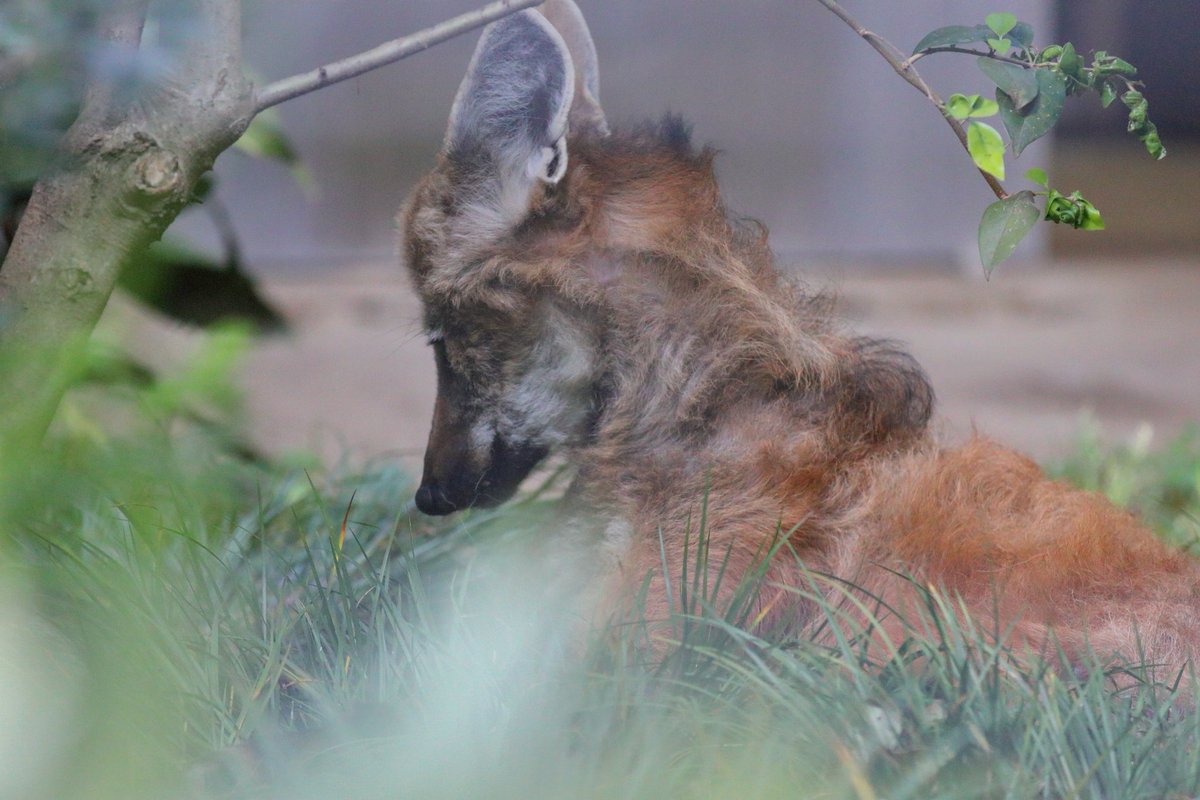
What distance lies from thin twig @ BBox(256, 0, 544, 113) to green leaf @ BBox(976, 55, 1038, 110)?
81 cm

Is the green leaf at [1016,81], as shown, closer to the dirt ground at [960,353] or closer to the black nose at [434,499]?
the black nose at [434,499]

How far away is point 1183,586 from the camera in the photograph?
85.8 inches

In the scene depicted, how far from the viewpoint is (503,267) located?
2.32 m

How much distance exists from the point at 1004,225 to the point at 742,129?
174 inches

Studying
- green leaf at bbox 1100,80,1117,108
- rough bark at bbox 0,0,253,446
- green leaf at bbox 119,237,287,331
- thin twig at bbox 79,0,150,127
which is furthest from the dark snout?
green leaf at bbox 119,237,287,331

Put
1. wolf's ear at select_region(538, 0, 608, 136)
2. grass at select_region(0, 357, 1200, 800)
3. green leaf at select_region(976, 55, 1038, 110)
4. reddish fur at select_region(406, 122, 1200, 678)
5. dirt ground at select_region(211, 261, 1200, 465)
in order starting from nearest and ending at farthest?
grass at select_region(0, 357, 1200, 800), green leaf at select_region(976, 55, 1038, 110), reddish fur at select_region(406, 122, 1200, 678), wolf's ear at select_region(538, 0, 608, 136), dirt ground at select_region(211, 261, 1200, 465)

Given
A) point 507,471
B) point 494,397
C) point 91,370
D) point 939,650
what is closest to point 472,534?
point 507,471

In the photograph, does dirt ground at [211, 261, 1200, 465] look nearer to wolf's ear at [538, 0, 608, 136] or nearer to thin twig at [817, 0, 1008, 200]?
wolf's ear at [538, 0, 608, 136]

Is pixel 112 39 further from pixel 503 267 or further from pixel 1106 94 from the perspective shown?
pixel 1106 94

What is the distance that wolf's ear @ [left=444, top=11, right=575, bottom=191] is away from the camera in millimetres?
2197

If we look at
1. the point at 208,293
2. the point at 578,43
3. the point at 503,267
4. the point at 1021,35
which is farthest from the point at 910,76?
the point at 208,293

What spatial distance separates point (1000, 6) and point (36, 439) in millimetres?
5052

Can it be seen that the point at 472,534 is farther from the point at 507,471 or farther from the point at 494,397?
the point at 494,397

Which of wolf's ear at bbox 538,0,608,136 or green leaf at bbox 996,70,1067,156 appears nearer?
green leaf at bbox 996,70,1067,156
